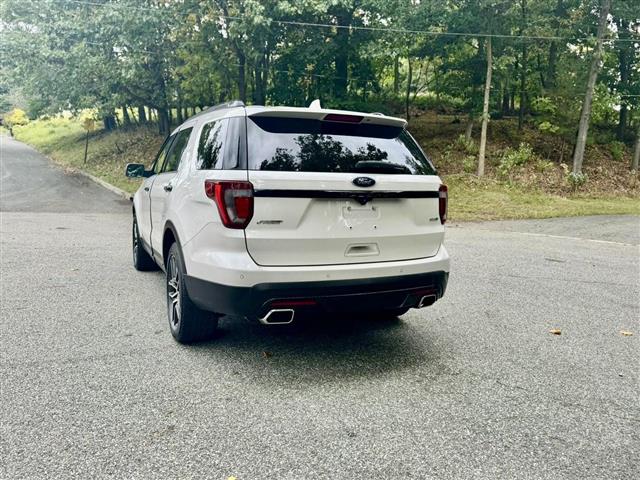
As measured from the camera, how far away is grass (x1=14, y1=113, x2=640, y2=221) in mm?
13805

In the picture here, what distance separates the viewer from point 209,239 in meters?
3.30

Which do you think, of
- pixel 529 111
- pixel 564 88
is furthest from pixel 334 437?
pixel 529 111

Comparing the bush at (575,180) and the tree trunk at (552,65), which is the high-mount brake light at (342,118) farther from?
the tree trunk at (552,65)

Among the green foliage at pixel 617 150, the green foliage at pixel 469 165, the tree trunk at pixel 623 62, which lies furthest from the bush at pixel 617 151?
the green foliage at pixel 469 165

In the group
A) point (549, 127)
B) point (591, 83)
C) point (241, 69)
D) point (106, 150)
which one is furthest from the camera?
point (106, 150)

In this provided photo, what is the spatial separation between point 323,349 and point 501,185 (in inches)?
570

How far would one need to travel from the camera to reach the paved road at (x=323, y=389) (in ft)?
8.01

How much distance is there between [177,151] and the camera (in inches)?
186

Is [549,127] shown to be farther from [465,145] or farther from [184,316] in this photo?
[184,316]

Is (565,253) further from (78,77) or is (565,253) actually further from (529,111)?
(78,77)

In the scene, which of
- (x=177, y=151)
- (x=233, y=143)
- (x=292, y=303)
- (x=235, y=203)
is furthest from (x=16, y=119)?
(x=292, y=303)

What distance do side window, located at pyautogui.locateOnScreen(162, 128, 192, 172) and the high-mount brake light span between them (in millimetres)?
1548

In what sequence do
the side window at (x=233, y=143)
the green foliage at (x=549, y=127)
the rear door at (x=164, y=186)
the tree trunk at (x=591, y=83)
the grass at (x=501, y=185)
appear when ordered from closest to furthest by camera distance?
the side window at (x=233, y=143), the rear door at (x=164, y=186), the grass at (x=501, y=185), the tree trunk at (x=591, y=83), the green foliage at (x=549, y=127)

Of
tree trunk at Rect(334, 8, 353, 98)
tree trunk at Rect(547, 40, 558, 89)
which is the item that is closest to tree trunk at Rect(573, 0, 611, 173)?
tree trunk at Rect(547, 40, 558, 89)
